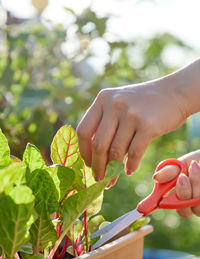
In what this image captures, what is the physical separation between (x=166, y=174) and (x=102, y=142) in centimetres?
11

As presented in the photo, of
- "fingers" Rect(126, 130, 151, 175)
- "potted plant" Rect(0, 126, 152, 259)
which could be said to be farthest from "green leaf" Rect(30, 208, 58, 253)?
"fingers" Rect(126, 130, 151, 175)

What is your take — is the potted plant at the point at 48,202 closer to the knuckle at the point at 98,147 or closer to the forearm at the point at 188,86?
the knuckle at the point at 98,147

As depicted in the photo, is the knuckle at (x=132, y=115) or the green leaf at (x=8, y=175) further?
the knuckle at (x=132, y=115)

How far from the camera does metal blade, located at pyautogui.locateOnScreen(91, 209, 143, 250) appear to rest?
0.41 meters

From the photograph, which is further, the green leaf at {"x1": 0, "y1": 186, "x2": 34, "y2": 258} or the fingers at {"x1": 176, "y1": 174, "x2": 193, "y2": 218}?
the fingers at {"x1": 176, "y1": 174, "x2": 193, "y2": 218}

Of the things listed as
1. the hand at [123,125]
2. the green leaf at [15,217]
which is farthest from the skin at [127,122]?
the green leaf at [15,217]

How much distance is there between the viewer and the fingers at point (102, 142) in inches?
15.8

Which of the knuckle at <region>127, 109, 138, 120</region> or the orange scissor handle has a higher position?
the knuckle at <region>127, 109, 138, 120</region>

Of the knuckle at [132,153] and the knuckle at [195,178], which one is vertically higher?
the knuckle at [132,153]

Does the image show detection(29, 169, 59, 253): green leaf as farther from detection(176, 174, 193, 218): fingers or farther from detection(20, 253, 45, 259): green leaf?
detection(176, 174, 193, 218): fingers

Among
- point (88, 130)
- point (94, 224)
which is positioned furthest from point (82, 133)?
point (94, 224)

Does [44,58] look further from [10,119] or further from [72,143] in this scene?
[72,143]

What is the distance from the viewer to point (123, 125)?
1.33 ft

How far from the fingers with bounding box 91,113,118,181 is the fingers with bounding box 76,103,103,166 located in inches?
0.5
